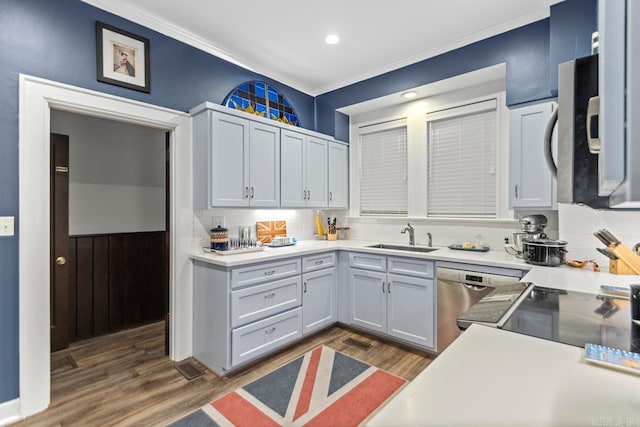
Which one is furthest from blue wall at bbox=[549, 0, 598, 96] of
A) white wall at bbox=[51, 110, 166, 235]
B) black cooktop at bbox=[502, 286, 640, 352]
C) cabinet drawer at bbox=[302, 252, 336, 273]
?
white wall at bbox=[51, 110, 166, 235]

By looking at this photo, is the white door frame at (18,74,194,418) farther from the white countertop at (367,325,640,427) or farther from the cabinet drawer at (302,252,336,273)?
the white countertop at (367,325,640,427)

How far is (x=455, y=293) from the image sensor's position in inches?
105

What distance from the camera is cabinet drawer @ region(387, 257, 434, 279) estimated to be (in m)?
2.83

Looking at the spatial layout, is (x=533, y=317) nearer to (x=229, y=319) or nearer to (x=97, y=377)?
(x=229, y=319)

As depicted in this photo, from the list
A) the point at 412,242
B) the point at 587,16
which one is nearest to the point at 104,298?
the point at 412,242

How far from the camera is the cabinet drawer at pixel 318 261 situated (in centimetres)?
312

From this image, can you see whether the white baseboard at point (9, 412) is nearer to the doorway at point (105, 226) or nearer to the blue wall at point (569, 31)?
the doorway at point (105, 226)

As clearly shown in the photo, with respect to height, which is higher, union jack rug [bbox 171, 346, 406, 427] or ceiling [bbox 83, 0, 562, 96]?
ceiling [bbox 83, 0, 562, 96]

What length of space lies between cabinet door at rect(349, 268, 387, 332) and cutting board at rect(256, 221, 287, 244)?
95cm

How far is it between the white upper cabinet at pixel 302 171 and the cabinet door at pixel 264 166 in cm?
8

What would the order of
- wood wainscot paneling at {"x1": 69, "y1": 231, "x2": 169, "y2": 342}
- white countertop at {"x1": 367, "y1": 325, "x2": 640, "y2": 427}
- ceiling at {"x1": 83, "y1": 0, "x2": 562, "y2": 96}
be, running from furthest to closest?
1. wood wainscot paneling at {"x1": 69, "y1": 231, "x2": 169, "y2": 342}
2. ceiling at {"x1": 83, "y1": 0, "x2": 562, "y2": 96}
3. white countertop at {"x1": 367, "y1": 325, "x2": 640, "y2": 427}

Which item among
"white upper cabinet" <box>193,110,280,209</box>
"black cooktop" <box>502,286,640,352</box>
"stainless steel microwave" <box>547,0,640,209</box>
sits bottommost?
"black cooktop" <box>502,286,640,352</box>

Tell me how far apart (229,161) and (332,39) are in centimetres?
148

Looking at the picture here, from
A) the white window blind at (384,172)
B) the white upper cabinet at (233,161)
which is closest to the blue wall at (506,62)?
the white window blind at (384,172)
